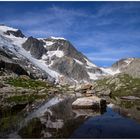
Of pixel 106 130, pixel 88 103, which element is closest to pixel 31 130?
pixel 106 130

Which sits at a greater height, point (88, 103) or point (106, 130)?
point (88, 103)

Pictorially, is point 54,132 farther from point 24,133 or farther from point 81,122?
point 81,122

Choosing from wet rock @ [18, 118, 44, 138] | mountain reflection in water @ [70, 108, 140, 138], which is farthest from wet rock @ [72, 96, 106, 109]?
wet rock @ [18, 118, 44, 138]

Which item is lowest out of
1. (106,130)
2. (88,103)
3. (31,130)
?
(106,130)

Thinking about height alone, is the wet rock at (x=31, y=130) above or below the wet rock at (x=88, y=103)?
below

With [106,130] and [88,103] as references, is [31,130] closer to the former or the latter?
[106,130]

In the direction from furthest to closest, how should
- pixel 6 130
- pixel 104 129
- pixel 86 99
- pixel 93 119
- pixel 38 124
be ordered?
pixel 86 99
pixel 93 119
pixel 38 124
pixel 104 129
pixel 6 130

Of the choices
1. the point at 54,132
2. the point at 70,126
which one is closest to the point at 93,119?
the point at 70,126

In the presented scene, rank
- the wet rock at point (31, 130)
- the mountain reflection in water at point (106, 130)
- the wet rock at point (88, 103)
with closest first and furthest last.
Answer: the wet rock at point (31, 130) < the mountain reflection in water at point (106, 130) < the wet rock at point (88, 103)

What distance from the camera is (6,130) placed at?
49.6 m

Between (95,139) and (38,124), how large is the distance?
722 inches

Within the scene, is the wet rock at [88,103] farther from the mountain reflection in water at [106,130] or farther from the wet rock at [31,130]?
the wet rock at [31,130]

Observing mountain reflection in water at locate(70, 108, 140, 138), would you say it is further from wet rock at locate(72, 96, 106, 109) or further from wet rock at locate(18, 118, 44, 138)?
wet rock at locate(72, 96, 106, 109)

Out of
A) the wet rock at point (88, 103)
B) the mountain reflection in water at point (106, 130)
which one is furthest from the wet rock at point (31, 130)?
the wet rock at point (88, 103)
